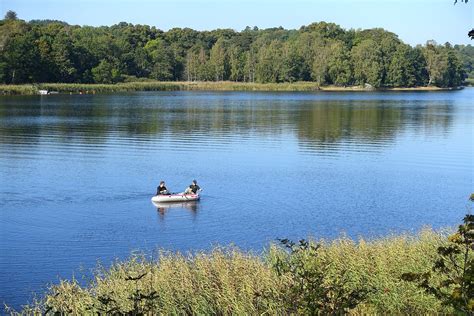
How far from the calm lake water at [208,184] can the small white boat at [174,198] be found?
13.3 inches

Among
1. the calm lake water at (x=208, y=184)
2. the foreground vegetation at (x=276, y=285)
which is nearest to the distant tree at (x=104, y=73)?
the calm lake water at (x=208, y=184)

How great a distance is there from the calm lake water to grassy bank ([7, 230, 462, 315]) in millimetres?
4832

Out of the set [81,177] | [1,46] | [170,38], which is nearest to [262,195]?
[81,177]

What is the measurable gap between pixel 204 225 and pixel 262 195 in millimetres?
5862

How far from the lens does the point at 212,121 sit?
65.6m

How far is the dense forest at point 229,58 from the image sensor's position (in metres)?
130

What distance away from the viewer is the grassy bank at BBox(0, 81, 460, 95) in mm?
114250

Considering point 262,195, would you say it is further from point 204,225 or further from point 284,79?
point 284,79

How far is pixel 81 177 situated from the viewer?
34.7 metres

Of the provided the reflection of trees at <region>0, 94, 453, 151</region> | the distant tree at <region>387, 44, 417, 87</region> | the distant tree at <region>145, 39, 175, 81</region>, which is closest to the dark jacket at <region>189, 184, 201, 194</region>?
Result: the reflection of trees at <region>0, 94, 453, 151</region>

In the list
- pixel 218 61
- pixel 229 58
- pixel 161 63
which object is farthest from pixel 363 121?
pixel 229 58

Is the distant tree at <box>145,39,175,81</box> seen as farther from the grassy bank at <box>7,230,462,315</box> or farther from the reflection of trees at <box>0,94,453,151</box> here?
the grassy bank at <box>7,230,462,315</box>

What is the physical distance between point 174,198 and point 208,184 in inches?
184

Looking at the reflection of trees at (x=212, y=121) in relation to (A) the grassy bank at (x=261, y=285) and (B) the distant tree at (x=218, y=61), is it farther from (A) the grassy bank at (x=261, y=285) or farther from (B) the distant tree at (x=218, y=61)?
(B) the distant tree at (x=218, y=61)
